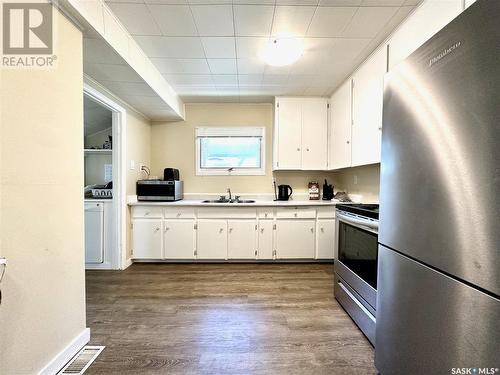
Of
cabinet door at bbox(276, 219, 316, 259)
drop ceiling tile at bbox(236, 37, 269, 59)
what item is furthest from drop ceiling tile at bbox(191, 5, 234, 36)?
cabinet door at bbox(276, 219, 316, 259)

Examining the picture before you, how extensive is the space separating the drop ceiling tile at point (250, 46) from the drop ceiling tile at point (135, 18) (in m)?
0.67

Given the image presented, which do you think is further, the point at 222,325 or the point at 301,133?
the point at 301,133

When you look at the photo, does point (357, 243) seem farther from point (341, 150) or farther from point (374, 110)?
point (341, 150)

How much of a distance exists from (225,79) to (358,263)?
94.4 inches

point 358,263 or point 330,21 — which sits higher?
point 330,21

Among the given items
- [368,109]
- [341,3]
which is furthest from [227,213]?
[341,3]

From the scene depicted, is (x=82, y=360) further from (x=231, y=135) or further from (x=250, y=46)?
(x=231, y=135)

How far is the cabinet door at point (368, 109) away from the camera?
208 centimetres

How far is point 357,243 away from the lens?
179 centimetres

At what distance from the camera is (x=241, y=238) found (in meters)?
3.15

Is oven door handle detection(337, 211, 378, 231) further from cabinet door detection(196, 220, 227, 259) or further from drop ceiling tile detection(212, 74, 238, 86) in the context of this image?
drop ceiling tile detection(212, 74, 238, 86)

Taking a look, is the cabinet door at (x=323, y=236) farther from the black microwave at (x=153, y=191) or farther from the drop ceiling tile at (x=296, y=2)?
the drop ceiling tile at (x=296, y=2)

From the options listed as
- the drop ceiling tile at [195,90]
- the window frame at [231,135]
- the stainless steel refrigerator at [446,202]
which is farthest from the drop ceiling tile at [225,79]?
the stainless steel refrigerator at [446,202]

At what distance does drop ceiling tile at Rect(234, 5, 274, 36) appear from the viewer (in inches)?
65.4
